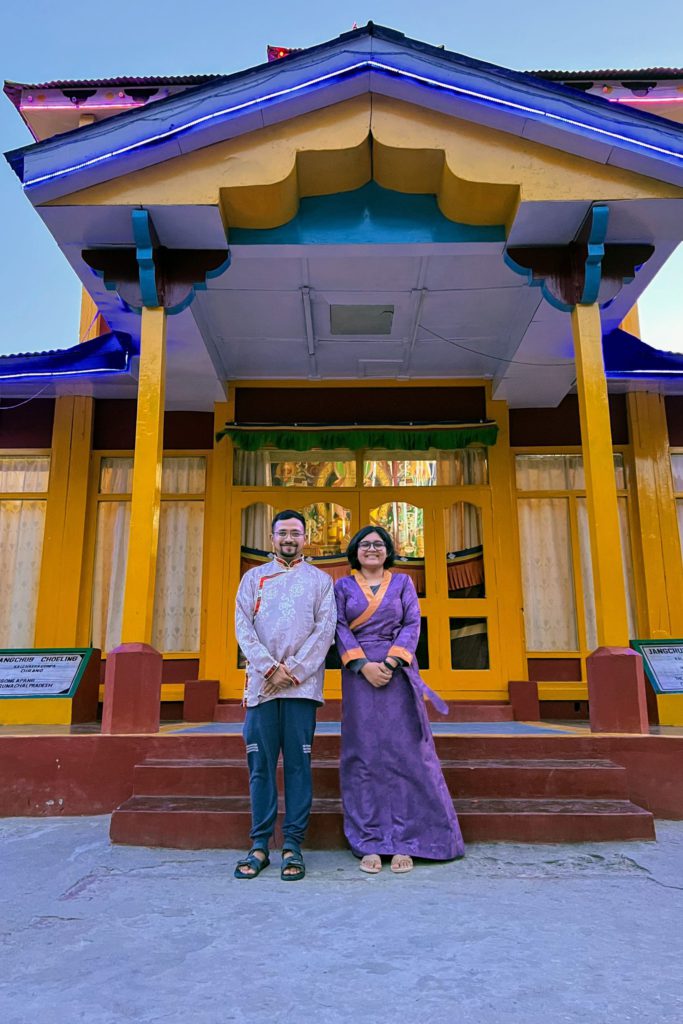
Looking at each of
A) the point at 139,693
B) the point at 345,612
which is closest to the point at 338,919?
the point at 345,612

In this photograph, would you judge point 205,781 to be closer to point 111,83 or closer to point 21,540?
point 21,540

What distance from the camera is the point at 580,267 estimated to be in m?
5.67

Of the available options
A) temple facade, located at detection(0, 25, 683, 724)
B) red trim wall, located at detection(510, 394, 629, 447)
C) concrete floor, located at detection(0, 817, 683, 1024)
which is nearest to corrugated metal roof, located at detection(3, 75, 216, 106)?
temple facade, located at detection(0, 25, 683, 724)

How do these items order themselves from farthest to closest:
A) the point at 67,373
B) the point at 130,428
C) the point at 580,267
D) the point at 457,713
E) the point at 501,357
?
the point at 130,428 < the point at 501,357 < the point at 67,373 < the point at 457,713 < the point at 580,267

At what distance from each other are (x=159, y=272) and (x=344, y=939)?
472 centimetres

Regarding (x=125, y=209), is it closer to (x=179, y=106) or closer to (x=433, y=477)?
(x=179, y=106)

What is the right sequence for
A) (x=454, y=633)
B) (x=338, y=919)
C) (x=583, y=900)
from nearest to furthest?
(x=338, y=919)
(x=583, y=900)
(x=454, y=633)

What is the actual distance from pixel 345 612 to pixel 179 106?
3.80 meters

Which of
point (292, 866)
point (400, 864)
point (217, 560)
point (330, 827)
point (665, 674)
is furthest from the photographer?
point (217, 560)

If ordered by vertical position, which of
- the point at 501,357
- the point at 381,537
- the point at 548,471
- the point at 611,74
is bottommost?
the point at 381,537

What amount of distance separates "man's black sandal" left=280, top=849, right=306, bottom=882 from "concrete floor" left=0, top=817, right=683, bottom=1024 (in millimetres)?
49

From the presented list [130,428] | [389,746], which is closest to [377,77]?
[130,428]

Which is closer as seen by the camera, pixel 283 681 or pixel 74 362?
pixel 283 681

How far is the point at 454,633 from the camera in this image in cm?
777
